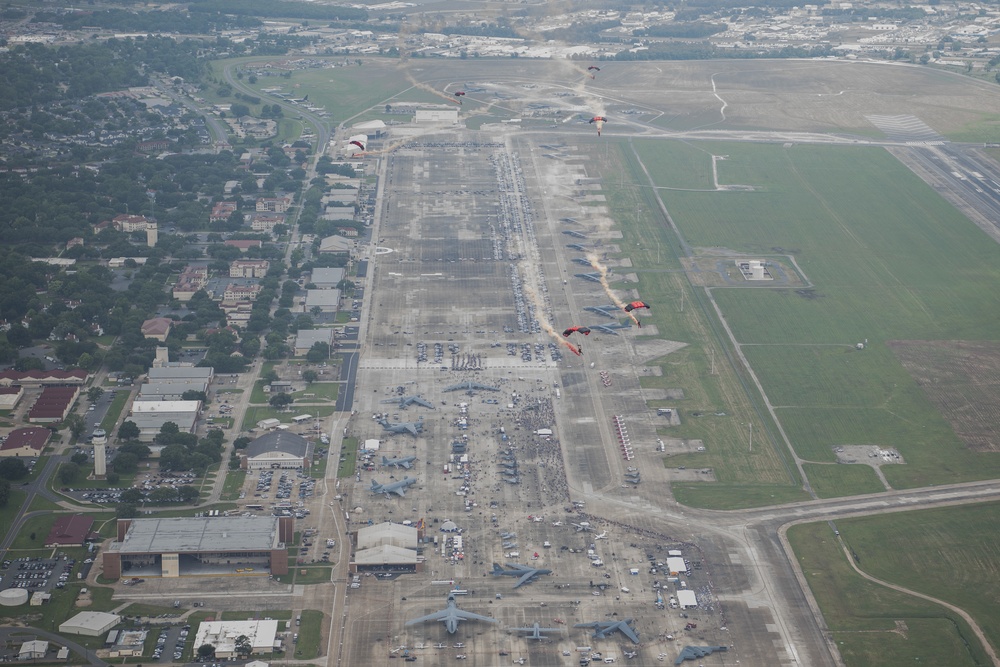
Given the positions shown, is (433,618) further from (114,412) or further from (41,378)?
(41,378)

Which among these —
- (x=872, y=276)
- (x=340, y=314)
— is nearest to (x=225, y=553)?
(x=340, y=314)

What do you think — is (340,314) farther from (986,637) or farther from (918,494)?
(986,637)

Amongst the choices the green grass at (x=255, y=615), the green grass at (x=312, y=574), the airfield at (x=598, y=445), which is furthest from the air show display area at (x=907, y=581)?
the green grass at (x=255, y=615)

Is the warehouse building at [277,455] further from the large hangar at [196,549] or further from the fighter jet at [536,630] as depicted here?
the fighter jet at [536,630]

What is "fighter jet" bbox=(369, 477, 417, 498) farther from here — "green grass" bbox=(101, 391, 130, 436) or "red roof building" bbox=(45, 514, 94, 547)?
"green grass" bbox=(101, 391, 130, 436)

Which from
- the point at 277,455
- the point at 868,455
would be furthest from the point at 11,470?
the point at 868,455

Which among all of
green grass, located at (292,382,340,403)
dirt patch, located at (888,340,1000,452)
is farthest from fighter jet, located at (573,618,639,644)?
dirt patch, located at (888,340,1000,452)
